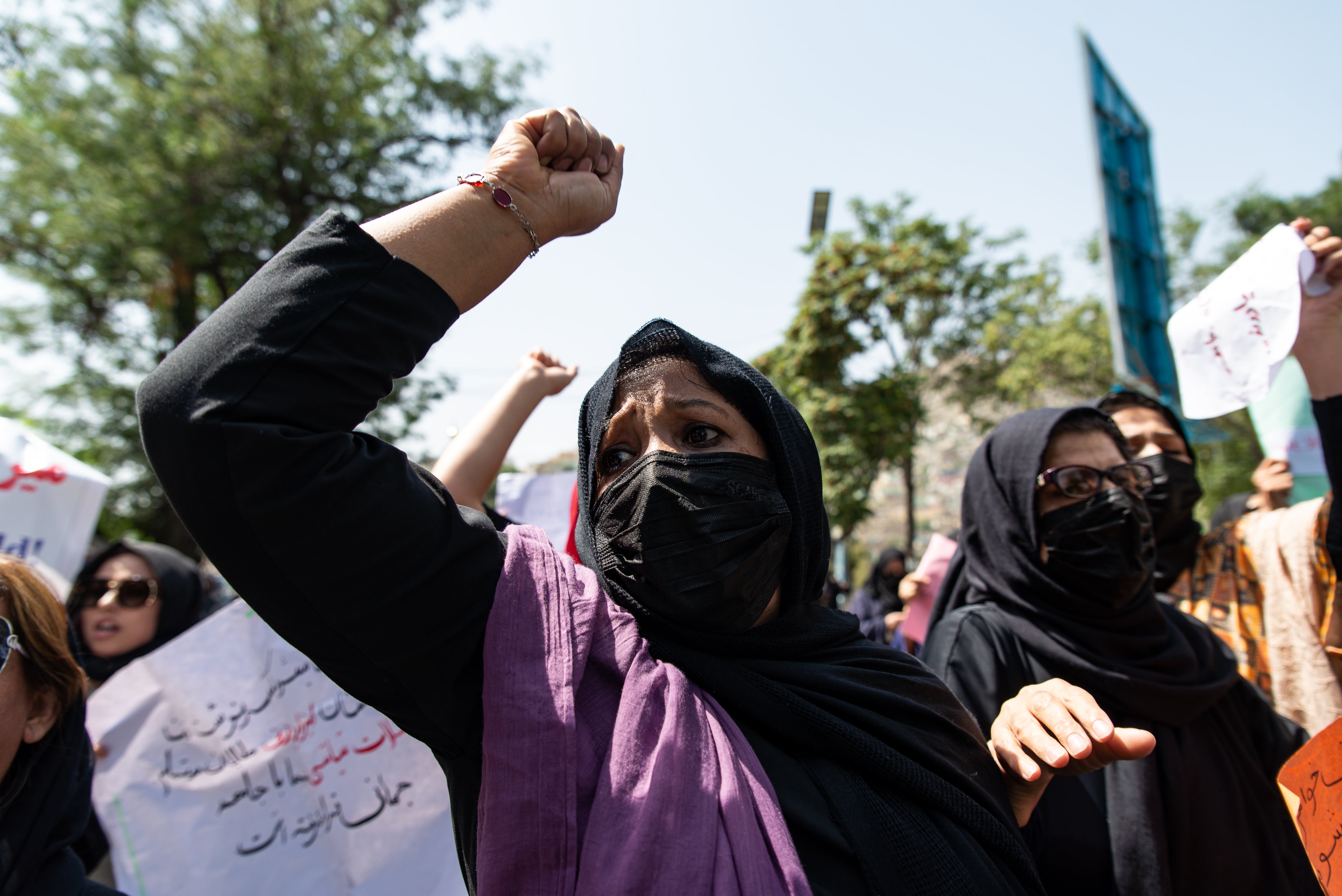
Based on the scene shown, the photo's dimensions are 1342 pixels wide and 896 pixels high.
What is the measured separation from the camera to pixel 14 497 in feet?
8.21

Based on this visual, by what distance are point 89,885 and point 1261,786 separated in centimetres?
259

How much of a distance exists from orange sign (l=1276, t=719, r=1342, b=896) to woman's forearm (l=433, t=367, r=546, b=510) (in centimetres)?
152

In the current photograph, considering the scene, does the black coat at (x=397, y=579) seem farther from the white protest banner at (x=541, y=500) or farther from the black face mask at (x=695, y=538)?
the white protest banner at (x=541, y=500)

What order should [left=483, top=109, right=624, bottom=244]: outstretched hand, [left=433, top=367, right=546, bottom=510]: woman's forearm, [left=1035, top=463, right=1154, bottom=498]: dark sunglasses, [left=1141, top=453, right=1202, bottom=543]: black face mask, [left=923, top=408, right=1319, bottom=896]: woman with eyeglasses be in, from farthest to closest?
[left=1141, top=453, right=1202, bottom=543]: black face mask
[left=1035, top=463, right=1154, bottom=498]: dark sunglasses
[left=923, top=408, right=1319, bottom=896]: woman with eyeglasses
[left=433, top=367, right=546, bottom=510]: woman's forearm
[left=483, top=109, right=624, bottom=244]: outstretched hand

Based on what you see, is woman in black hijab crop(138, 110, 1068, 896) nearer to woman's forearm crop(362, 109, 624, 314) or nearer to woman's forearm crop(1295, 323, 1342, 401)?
woman's forearm crop(362, 109, 624, 314)

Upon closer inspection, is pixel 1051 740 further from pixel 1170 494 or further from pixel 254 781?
pixel 254 781

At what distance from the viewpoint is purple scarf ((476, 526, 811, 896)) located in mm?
869

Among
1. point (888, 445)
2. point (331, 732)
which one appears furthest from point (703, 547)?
point (888, 445)

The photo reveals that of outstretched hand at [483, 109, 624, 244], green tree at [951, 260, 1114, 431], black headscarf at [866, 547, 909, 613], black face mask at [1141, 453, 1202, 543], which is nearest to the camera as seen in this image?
outstretched hand at [483, 109, 624, 244]

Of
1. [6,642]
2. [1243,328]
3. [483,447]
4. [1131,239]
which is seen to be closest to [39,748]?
[6,642]

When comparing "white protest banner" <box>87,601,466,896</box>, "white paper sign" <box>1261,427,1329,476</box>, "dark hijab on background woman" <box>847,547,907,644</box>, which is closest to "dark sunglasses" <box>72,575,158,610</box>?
"white protest banner" <box>87,601,466,896</box>

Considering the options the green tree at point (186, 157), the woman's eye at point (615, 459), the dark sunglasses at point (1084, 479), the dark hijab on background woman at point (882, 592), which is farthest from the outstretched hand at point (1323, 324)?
the green tree at point (186, 157)

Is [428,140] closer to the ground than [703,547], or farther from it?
farther from it

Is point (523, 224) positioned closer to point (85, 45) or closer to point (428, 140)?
point (428, 140)
